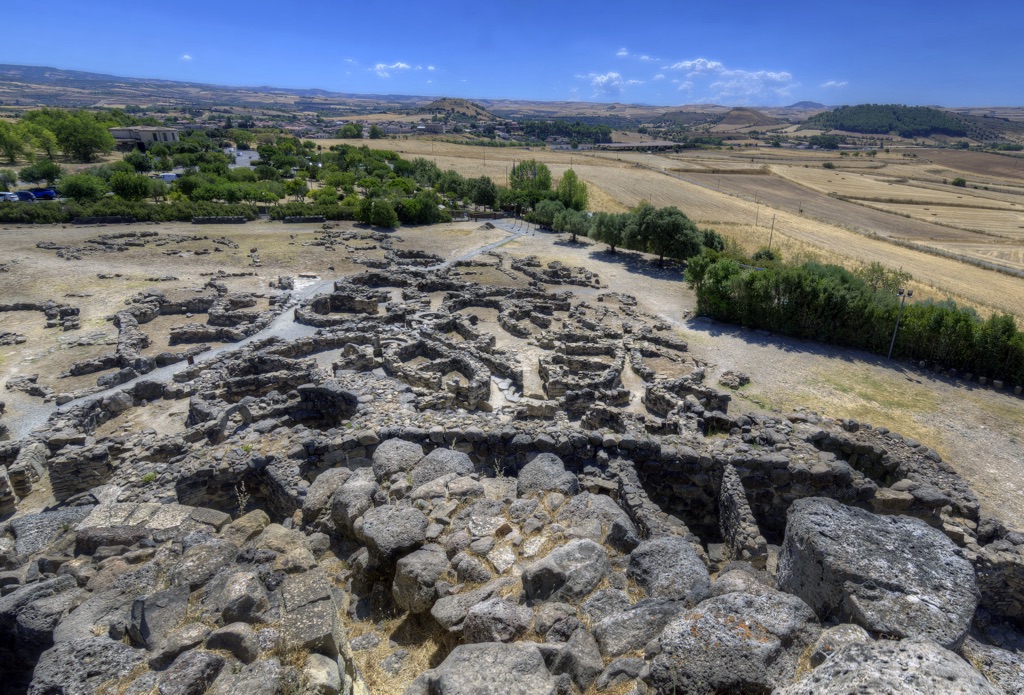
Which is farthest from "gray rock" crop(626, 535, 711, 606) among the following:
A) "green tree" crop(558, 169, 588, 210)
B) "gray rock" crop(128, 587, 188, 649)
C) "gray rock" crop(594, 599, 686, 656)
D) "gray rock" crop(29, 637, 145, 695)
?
"green tree" crop(558, 169, 588, 210)

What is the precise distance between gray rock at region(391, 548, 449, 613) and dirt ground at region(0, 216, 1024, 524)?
13297 mm

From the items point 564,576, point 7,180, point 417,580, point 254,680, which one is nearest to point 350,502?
point 417,580

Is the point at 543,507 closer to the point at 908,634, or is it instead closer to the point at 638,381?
the point at 908,634

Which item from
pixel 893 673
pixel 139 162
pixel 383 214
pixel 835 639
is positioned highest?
pixel 139 162

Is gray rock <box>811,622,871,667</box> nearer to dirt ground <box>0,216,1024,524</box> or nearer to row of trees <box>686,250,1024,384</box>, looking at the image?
dirt ground <box>0,216,1024,524</box>

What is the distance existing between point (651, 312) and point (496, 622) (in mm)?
26053

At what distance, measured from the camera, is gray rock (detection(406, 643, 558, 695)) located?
18.5 feet

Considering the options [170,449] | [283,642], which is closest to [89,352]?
[170,449]

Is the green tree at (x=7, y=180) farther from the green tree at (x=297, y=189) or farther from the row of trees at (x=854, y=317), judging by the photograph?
the row of trees at (x=854, y=317)

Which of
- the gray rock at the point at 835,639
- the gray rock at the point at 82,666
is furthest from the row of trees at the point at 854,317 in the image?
the gray rock at the point at 82,666

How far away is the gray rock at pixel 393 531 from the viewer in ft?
28.0

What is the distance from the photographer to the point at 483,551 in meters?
8.41

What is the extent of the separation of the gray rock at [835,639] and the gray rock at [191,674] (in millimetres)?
6350

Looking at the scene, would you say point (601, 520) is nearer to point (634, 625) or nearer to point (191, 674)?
point (634, 625)
